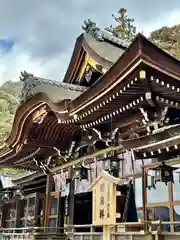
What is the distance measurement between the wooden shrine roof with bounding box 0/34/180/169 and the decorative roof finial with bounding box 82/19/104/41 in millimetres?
2203

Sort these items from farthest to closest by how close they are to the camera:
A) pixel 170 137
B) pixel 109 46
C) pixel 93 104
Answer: pixel 109 46, pixel 93 104, pixel 170 137

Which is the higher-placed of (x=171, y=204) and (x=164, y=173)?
(x=164, y=173)

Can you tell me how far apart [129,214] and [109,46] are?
237 inches

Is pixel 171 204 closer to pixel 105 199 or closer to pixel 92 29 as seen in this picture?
pixel 105 199

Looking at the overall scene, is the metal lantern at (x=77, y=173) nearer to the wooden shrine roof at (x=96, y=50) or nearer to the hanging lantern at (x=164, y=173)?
the wooden shrine roof at (x=96, y=50)

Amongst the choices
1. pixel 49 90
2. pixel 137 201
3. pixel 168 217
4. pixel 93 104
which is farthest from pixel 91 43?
pixel 168 217

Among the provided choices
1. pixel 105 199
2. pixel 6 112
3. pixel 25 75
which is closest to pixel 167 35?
pixel 6 112

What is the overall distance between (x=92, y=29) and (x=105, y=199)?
622 cm

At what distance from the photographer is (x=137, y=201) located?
24.8 feet

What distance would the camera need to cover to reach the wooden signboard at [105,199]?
265 inches

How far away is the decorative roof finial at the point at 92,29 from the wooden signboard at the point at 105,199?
18.3ft

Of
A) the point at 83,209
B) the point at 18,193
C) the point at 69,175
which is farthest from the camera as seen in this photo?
the point at 18,193

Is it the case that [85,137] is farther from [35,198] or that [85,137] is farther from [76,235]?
[35,198]

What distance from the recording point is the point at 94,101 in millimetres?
7246
